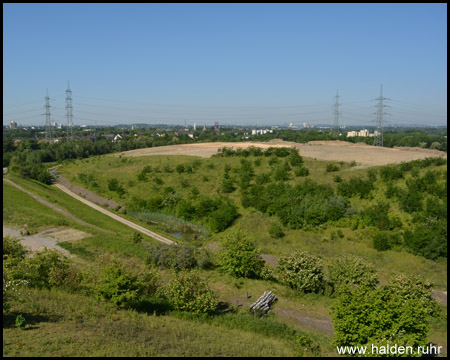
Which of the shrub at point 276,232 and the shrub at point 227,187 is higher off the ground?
the shrub at point 227,187

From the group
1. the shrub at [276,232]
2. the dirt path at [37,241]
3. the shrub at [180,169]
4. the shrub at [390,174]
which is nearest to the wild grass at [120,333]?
the dirt path at [37,241]

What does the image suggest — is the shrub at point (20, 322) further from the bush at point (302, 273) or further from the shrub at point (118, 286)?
the bush at point (302, 273)

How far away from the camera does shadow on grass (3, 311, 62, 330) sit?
12848mm

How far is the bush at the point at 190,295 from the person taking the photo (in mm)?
16422

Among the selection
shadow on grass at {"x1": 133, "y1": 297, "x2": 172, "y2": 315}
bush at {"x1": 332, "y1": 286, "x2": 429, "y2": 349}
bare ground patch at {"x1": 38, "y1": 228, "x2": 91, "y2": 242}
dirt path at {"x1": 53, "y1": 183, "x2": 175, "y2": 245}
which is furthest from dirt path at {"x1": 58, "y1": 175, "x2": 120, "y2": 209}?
bush at {"x1": 332, "y1": 286, "x2": 429, "y2": 349}

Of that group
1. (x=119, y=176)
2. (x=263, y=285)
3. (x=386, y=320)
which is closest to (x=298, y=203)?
(x=263, y=285)

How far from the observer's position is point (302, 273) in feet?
70.0

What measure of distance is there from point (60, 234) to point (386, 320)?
1093 inches

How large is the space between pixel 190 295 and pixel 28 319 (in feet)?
22.7

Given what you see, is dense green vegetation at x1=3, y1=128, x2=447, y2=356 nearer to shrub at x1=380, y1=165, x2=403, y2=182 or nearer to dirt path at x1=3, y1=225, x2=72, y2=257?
shrub at x1=380, y1=165, x2=403, y2=182

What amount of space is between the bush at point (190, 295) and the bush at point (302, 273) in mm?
6651

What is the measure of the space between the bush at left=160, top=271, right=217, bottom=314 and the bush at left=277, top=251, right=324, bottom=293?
665 centimetres

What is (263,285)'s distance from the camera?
888 inches

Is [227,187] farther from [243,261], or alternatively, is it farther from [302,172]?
[243,261]
